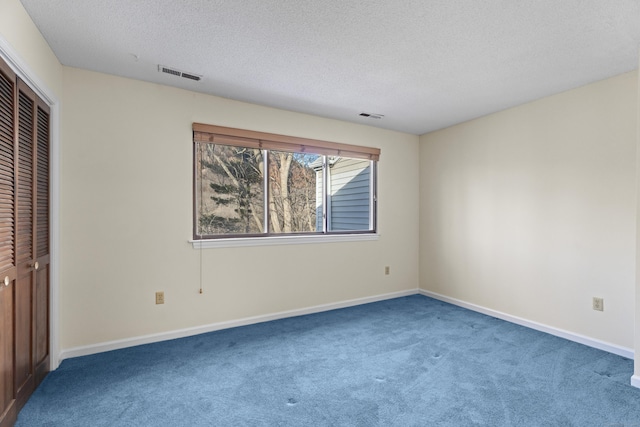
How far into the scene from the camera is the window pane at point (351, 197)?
4406 millimetres

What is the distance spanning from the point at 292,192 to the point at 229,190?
2.58 feet

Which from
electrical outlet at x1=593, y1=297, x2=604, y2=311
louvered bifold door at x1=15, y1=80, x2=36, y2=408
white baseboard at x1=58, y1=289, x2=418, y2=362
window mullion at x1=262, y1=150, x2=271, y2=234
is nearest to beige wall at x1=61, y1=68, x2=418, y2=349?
white baseboard at x1=58, y1=289, x2=418, y2=362

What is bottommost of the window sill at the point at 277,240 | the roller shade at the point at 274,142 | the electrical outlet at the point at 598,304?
the electrical outlet at the point at 598,304

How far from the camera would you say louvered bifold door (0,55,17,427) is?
1.72 metres

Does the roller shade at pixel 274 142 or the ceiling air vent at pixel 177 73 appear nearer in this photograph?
the ceiling air vent at pixel 177 73

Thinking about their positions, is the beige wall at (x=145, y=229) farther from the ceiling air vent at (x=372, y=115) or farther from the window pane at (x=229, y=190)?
the ceiling air vent at (x=372, y=115)

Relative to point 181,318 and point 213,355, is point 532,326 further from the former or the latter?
point 181,318

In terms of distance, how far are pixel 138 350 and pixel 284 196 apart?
2.08m

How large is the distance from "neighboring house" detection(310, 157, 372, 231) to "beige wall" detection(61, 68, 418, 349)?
727 mm

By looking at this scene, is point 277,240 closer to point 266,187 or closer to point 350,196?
point 266,187

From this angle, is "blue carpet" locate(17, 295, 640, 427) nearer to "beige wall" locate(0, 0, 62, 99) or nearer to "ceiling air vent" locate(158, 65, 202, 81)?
"beige wall" locate(0, 0, 62, 99)

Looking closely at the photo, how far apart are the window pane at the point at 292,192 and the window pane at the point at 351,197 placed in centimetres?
40

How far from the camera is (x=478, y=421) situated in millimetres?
1857

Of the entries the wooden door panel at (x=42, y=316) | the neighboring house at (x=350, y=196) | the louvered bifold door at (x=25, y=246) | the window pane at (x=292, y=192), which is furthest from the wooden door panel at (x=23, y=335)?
the neighboring house at (x=350, y=196)
